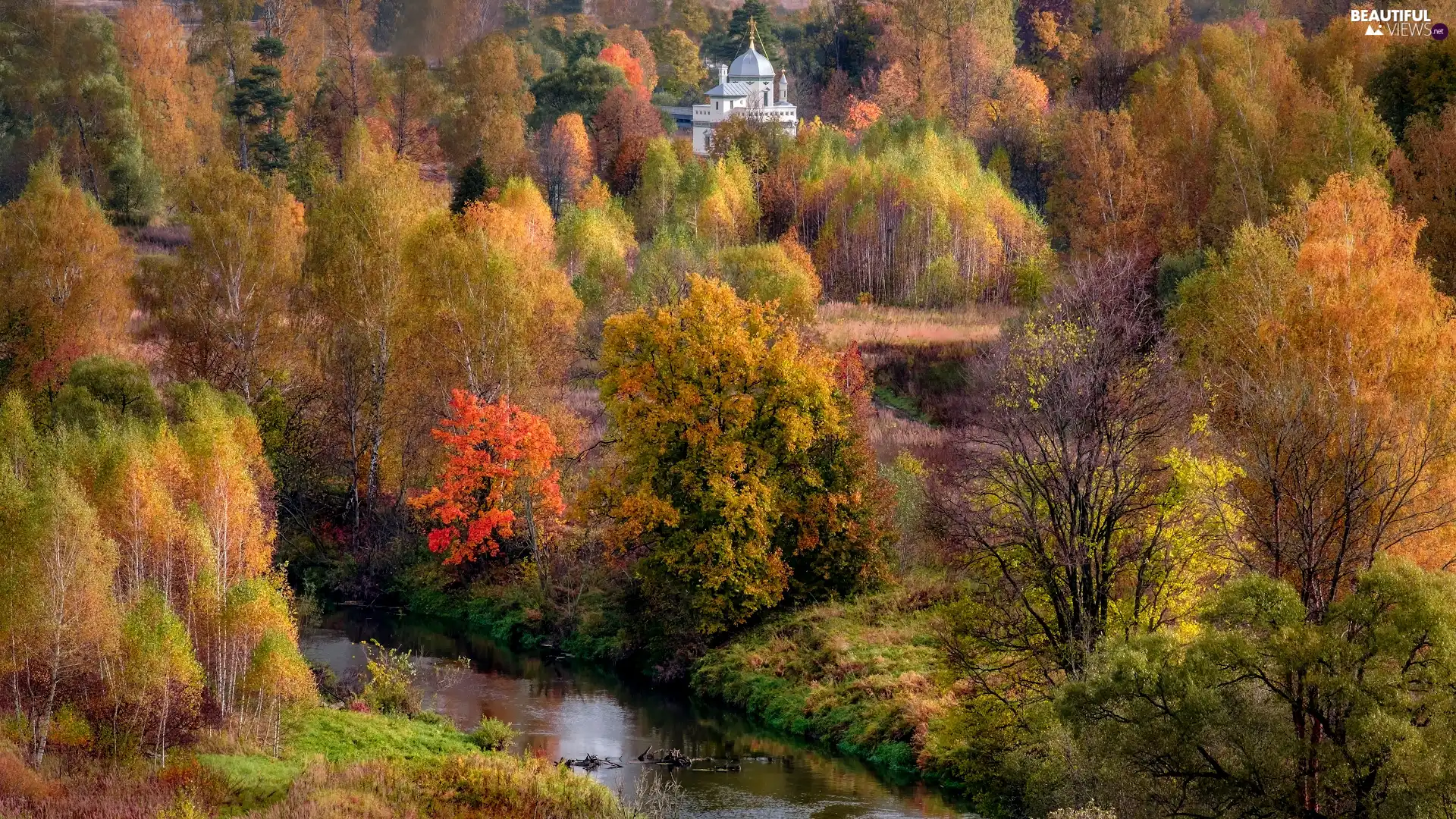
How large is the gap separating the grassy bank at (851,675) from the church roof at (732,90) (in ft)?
205

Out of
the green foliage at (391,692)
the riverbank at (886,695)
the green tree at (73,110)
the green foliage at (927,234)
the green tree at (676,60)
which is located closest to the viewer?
the riverbank at (886,695)

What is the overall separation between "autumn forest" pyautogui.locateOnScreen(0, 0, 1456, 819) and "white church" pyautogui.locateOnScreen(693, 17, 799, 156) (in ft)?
30.6

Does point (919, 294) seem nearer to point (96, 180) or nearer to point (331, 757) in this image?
point (96, 180)

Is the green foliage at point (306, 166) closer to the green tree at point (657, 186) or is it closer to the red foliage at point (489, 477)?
the green tree at point (657, 186)

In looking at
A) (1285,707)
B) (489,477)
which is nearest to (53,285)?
(489,477)

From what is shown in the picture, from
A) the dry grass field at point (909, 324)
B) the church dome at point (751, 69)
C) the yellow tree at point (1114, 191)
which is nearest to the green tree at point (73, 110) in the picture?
the dry grass field at point (909, 324)

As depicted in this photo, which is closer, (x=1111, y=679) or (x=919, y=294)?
(x=1111, y=679)

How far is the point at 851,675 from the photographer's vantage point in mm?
39406

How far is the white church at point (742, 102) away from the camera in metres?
98.3

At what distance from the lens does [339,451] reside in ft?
174

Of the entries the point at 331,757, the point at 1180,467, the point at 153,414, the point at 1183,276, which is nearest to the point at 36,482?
the point at 331,757

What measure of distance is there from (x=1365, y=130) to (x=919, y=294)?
2542 cm

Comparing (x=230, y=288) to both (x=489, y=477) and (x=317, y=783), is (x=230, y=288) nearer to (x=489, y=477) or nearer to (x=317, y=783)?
(x=489, y=477)

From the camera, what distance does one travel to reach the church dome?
105188 mm
